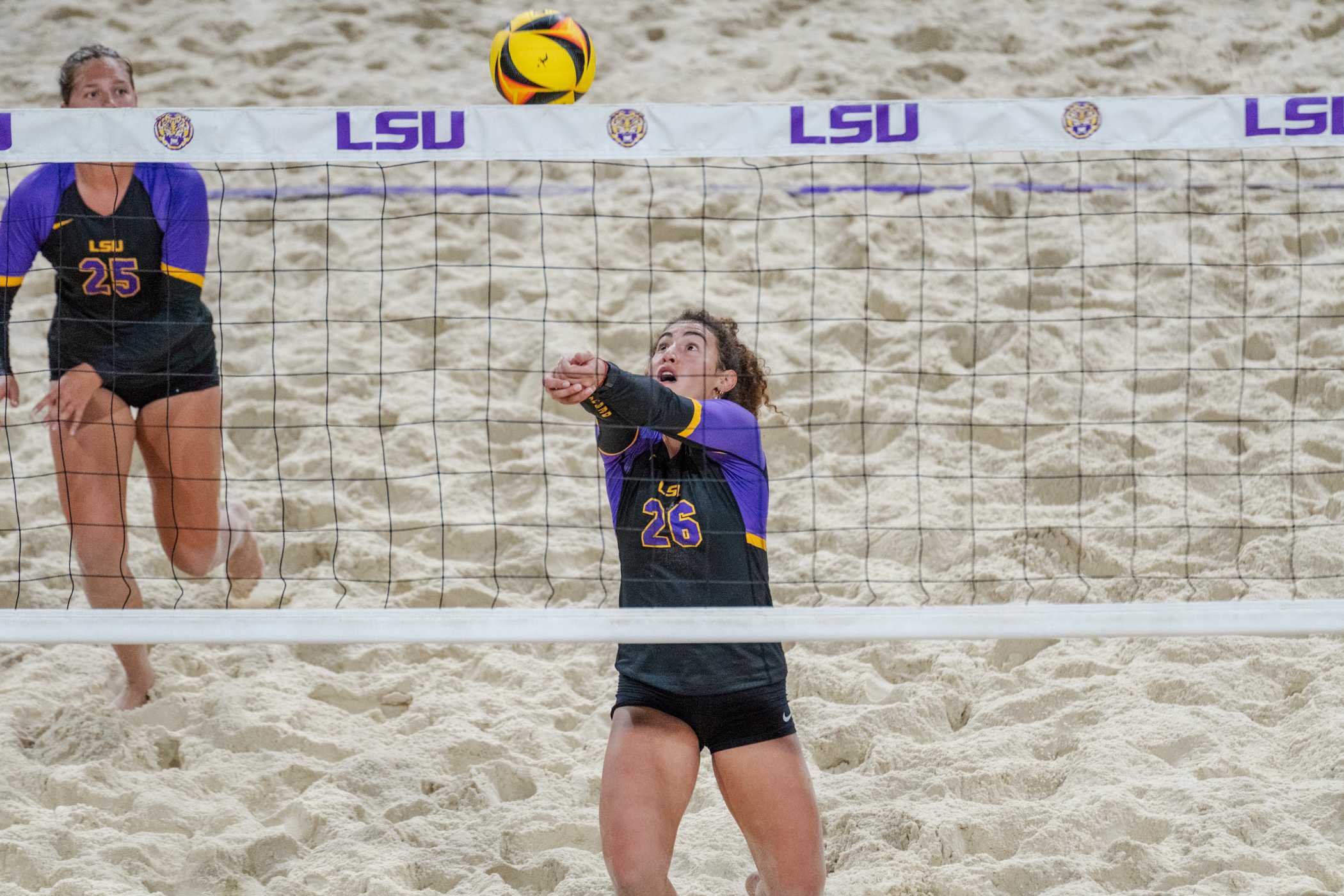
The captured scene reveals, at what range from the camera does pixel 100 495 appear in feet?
11.6

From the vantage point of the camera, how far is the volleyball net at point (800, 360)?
10.1 feet

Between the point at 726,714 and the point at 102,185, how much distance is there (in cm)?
210

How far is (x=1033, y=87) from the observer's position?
6223mm

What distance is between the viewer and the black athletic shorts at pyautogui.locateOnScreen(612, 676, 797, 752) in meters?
2.71

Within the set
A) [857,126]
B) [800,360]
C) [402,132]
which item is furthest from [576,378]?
[800,360]

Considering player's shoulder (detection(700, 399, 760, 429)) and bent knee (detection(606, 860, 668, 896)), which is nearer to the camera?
bent knee (detection(606, 860, 668, 896))

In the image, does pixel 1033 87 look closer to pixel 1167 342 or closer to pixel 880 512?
pixel 1167 342

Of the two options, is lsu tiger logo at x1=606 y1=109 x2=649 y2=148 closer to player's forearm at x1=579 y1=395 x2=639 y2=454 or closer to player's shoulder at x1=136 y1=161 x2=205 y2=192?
player's forearm at x1=579 y1=395 x2=639 y2=454

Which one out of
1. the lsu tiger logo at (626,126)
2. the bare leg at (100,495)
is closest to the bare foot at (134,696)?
the bare leg at (100,495)

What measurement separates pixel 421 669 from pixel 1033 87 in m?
3.94

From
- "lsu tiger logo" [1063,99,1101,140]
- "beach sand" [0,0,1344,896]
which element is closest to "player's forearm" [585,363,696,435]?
"beach sand" [0,0,1344,896]

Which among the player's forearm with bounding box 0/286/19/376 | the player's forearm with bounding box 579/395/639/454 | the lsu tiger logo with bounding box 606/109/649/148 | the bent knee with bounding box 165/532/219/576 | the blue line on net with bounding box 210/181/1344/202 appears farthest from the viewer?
the blue line on net with bounding box 210/181/1344/202

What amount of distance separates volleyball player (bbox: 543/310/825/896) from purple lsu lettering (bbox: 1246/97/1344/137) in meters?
1.31

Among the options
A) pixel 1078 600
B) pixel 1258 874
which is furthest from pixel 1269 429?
pixel 1258 874
